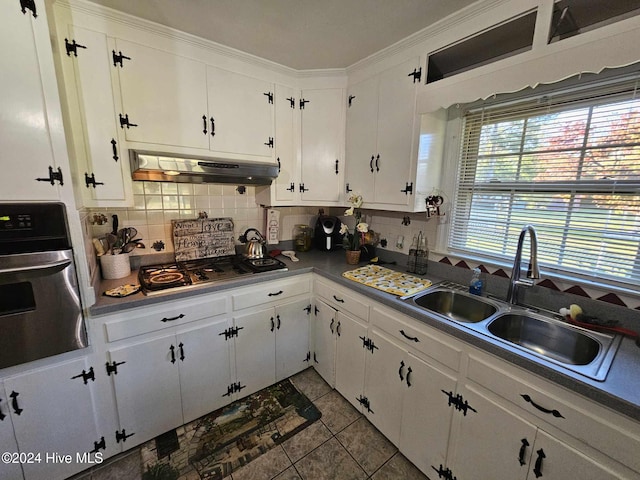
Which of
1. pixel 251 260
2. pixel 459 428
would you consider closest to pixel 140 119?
pixel 251 260

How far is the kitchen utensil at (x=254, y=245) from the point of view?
218 centimetres

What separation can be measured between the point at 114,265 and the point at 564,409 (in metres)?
2.32

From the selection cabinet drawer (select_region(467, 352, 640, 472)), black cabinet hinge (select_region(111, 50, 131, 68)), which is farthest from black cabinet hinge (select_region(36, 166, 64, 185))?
cabinet drawer (select_region(467, 352, 640, 472))

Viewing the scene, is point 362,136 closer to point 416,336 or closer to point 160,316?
point 416,336

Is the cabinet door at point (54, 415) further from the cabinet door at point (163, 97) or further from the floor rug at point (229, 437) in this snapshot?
the cabinet door at point (163, 97)

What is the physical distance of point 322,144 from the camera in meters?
2.21

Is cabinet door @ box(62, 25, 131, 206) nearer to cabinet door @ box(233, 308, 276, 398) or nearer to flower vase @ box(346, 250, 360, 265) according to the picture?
cabinet door @ box(233, 308, 276, 398)

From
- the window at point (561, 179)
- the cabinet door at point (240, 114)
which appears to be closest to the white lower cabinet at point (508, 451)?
the window at point (561, 179)

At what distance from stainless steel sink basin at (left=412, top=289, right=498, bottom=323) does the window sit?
0.32 metres

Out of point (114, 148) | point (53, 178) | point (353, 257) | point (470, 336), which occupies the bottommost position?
point (470, 336)

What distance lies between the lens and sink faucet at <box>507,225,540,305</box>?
4.23 ft

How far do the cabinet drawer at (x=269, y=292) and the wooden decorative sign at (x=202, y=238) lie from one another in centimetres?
55

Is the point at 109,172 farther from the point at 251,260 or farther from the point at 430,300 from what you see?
the point at 430,300

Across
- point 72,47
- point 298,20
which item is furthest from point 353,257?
point 72,47
